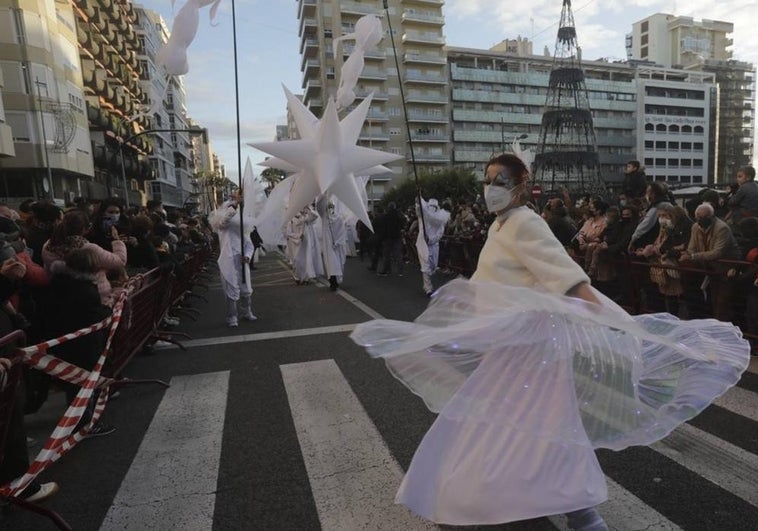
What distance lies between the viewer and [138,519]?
2949 millimetres

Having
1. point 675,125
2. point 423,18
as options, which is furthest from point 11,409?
point 675,125

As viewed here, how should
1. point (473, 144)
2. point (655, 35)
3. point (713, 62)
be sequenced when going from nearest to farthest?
point (473, 144) → point (713, 62) → point (655, 35)

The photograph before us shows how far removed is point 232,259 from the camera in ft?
27.2

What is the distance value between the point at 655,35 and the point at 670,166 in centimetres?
→ 4440

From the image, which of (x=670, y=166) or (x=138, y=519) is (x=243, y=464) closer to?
(x=138, y=519)

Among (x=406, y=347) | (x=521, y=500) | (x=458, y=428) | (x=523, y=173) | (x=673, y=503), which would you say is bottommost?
(x=673, y=503)

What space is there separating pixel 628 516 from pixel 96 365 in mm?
3944

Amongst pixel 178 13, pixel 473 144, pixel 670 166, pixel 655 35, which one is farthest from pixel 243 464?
pixel 655 35

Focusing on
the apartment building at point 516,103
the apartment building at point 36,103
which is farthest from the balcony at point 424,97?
the apartment building at point 36,103

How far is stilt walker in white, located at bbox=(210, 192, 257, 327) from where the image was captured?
27.0 feet

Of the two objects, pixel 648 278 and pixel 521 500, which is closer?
pixel 521 500

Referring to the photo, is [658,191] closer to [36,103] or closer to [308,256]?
[308,256]

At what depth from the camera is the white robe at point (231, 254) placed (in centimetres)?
824

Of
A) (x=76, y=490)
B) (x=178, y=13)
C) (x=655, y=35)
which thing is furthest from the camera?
(x=655, y=35)
